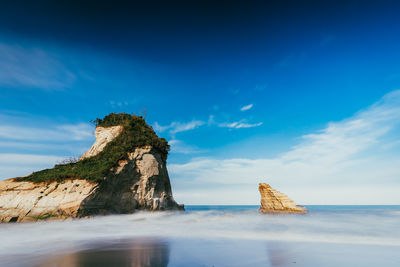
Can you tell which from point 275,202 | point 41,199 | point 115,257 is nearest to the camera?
point 115,257

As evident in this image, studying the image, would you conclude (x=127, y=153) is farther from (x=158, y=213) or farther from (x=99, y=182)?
(x=158, y=213)

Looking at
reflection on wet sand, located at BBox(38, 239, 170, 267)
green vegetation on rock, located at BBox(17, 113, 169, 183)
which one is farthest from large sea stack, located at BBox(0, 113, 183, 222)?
reflection on wet sand, located at BBox(38, 239, 170, 267)

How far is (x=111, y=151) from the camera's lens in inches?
981

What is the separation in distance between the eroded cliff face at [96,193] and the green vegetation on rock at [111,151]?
58 cm

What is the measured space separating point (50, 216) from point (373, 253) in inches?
892

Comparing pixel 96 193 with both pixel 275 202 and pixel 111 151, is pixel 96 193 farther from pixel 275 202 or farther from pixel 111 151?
pixel 275 202

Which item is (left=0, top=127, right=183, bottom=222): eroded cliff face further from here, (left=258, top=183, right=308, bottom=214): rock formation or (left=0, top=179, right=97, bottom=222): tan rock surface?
(left=258, top=183, right=308, bottom=214): rock formation

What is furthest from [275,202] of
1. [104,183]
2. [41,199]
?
[41,199]

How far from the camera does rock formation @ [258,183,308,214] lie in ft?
106

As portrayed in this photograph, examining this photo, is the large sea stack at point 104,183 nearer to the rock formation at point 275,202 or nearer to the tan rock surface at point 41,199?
the tan rock surface at point 41,199

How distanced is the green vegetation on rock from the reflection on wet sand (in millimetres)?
14158

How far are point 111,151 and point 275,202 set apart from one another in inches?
1025

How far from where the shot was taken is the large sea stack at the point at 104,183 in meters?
19.0

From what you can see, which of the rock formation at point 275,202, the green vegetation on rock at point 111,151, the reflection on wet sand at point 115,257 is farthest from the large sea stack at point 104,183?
the rock formation at point 275,202
